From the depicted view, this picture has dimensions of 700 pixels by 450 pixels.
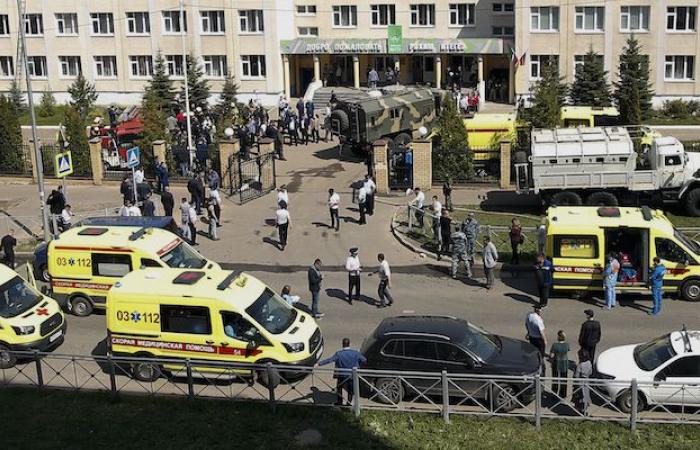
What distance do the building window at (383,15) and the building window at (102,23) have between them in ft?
52.6

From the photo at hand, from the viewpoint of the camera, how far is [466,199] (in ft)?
105

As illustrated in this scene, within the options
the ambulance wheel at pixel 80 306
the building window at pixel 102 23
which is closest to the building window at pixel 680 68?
the building window at pixel 102 23

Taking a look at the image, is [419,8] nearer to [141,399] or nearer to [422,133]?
[422,133]

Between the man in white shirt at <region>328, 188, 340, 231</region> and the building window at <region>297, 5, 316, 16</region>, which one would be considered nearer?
the man in white shirt at <region>328, 188, 340, 231</region>

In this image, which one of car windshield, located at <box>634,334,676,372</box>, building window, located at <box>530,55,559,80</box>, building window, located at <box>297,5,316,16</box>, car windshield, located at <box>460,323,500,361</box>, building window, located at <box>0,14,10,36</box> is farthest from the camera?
building window, located at <box>0,14,10,36</box>

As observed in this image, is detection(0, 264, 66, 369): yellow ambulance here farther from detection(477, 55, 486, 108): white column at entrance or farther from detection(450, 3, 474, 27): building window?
detection(450, 3, 474, 27): building window

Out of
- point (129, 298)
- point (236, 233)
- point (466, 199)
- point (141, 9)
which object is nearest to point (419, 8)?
point (141, 9)

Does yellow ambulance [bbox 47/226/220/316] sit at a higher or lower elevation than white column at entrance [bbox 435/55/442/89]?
lower

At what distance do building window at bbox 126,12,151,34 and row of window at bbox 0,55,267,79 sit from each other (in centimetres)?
155

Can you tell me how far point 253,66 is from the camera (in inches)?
2098

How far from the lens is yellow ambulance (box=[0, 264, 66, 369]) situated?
1850cm

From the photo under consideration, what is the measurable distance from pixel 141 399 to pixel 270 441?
308 cm

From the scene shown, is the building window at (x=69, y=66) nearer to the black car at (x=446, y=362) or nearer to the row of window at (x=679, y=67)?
the row of window at (x=679, y=67)

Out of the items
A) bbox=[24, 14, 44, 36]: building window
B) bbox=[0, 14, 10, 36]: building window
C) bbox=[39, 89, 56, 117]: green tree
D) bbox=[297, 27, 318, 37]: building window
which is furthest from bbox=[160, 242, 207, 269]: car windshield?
bbox=[0, 14, 10, 36]: building window
